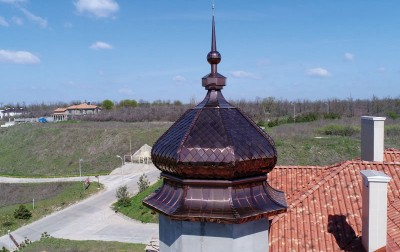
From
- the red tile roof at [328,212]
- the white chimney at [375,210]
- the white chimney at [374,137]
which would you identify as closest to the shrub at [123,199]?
the red tile roof at [328,212]

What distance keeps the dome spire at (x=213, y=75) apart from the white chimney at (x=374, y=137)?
6.73m

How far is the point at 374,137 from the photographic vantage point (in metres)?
9.69

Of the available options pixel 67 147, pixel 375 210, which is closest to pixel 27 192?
pixel 67 147

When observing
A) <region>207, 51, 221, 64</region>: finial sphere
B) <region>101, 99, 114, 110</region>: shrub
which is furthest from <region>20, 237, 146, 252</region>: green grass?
<region>101, 99, 114, 110</region>: shrub

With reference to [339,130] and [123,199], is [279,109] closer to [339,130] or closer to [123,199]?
[339,130]

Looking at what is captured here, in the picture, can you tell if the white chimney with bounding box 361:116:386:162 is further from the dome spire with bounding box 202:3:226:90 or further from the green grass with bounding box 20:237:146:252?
the green grass with bounding box 20:237:146:252

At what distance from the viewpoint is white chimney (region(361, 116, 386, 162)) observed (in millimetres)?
9641

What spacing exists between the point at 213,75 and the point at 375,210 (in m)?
3.68

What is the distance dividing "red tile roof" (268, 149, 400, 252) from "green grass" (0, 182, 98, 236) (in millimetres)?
21151

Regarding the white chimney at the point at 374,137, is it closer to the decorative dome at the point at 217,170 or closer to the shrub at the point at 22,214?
the decorative dome at the point at 217,170

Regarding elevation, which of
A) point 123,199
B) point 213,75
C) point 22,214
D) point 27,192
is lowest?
point 27,192

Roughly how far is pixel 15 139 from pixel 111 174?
33.0 m

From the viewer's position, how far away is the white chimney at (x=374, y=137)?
9.64 m

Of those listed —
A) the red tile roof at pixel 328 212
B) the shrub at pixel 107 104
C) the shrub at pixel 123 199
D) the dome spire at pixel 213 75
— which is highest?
the shrub at pixel 107 104
